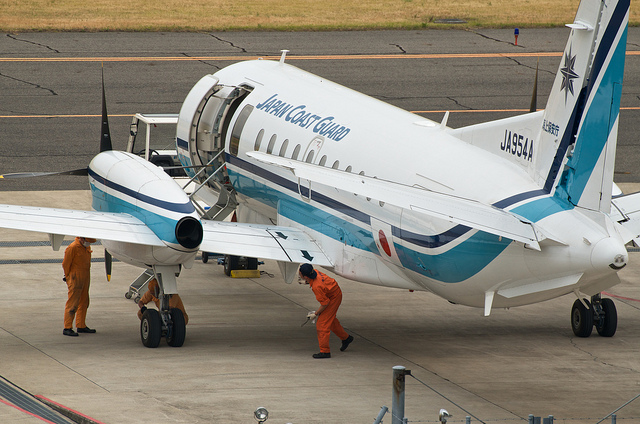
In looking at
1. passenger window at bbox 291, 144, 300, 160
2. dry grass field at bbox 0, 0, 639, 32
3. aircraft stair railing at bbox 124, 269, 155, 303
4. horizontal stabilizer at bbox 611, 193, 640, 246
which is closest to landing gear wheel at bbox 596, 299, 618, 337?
horizontal stabilizer at bbox 611, 193, 640, 246

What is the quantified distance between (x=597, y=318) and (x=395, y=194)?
21.0 feet

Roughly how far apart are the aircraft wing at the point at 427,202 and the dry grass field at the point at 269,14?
32032 millimetres

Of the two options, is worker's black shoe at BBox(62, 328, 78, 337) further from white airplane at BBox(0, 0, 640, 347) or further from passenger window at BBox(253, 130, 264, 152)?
passenger window at BBox(253, 130, 264, 152)

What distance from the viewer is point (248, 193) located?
18.8 meters

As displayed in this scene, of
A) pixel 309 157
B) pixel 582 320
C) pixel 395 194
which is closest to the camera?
pixel 395 194

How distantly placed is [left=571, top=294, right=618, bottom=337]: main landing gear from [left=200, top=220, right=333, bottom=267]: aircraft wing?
4.10m

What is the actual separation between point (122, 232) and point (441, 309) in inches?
242

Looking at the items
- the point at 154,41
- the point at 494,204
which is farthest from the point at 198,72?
the point at 494,204

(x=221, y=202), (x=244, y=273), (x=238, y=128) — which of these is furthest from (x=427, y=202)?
(x=244, y=273)

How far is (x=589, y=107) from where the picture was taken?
13.3m

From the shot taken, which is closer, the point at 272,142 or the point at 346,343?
the point at 346,343

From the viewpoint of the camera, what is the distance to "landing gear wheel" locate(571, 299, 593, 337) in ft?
55.9

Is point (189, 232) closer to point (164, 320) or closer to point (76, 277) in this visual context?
point (164, 320)

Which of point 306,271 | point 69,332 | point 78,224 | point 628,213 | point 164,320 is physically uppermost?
point 628,213
